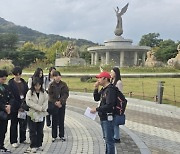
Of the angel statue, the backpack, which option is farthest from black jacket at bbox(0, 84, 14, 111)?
the angel statue

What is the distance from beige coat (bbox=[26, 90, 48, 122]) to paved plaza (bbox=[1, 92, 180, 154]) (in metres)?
0.76

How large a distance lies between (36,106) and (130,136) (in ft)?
10.3

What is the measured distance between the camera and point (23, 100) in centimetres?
678

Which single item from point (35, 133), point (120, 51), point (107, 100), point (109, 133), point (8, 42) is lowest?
point (35, 133)

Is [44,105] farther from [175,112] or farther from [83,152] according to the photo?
[175,112]

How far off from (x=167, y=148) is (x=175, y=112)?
5.90 meters

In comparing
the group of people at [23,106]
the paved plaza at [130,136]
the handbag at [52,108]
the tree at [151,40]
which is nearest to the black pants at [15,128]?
the group of people at [23,106]

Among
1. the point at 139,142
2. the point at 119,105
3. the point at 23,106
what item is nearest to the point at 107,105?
the point at 119,105

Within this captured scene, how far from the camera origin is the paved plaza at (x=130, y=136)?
695cm

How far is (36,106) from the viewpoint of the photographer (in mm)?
6418

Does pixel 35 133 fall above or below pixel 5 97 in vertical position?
below

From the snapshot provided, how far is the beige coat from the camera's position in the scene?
6.42 m

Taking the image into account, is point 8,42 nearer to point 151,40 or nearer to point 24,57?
point 24,57

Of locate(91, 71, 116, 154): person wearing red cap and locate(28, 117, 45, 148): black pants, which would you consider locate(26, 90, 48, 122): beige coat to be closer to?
locate(28, 117, 45, 148): black pants
